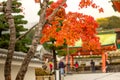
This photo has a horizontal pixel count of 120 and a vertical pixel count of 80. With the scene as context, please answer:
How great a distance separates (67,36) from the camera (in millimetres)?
15422

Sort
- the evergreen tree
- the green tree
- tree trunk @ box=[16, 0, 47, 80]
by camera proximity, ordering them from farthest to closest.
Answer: the green tree, the evergreen tree, tree trunk @ box=[16, 0, 47, 80]

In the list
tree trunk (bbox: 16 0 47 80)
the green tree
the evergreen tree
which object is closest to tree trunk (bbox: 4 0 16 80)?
tree trunk (bbox: 16 0 47 80)

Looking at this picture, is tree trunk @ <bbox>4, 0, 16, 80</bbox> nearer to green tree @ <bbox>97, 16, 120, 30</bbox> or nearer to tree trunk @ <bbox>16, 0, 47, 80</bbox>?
tree trunk @ <bbox>16, 0, 47, 80</bbox>

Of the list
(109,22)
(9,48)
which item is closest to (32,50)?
(9,48)

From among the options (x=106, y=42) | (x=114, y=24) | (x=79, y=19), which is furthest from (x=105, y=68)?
(x=114, y=24)

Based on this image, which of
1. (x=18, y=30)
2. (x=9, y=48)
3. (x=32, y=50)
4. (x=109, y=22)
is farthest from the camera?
(x=109, y=22)

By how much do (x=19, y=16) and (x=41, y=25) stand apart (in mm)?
17226

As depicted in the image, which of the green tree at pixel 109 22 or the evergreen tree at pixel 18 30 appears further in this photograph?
the green tree at pixel 109 22

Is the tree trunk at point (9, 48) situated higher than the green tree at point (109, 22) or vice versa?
the green tree at point (109, 22)

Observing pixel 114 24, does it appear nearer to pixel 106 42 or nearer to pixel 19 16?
pixel 106 42

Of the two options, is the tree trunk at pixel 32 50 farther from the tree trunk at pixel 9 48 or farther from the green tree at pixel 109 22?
the green tree at pixel 109 22

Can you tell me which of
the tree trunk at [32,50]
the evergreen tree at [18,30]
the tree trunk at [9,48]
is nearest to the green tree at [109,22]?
the evergreen tree at [18,30]

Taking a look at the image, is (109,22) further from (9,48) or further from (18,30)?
(9,48)

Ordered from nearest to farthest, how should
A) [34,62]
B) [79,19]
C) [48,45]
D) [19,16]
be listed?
1. [34,62]
2. [79,19]
3. [19,16]
4. [48,45]
